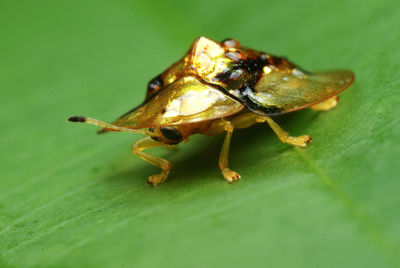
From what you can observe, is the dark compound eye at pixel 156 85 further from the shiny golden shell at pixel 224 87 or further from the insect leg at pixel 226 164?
the insect leg at pixel 226 164

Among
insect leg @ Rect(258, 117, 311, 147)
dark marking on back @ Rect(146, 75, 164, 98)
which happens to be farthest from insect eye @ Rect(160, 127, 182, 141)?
insect leg @ Rect(258, 117, 311, 147)

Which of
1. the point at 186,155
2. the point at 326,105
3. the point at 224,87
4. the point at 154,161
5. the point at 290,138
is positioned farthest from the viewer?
the point at 186,155

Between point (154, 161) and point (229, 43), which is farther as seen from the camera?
point (229, 43)

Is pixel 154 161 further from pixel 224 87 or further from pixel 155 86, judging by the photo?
pixel 224 87

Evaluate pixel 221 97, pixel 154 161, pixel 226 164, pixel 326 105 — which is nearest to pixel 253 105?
pixel 221 97

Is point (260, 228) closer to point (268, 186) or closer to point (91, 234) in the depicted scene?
point (268, 186)

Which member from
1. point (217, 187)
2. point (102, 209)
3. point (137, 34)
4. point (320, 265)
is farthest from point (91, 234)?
point (137, 34)

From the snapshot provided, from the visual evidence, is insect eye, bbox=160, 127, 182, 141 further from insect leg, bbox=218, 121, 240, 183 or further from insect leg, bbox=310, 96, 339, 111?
insect leg, bbox=310, 96, 339, 111
